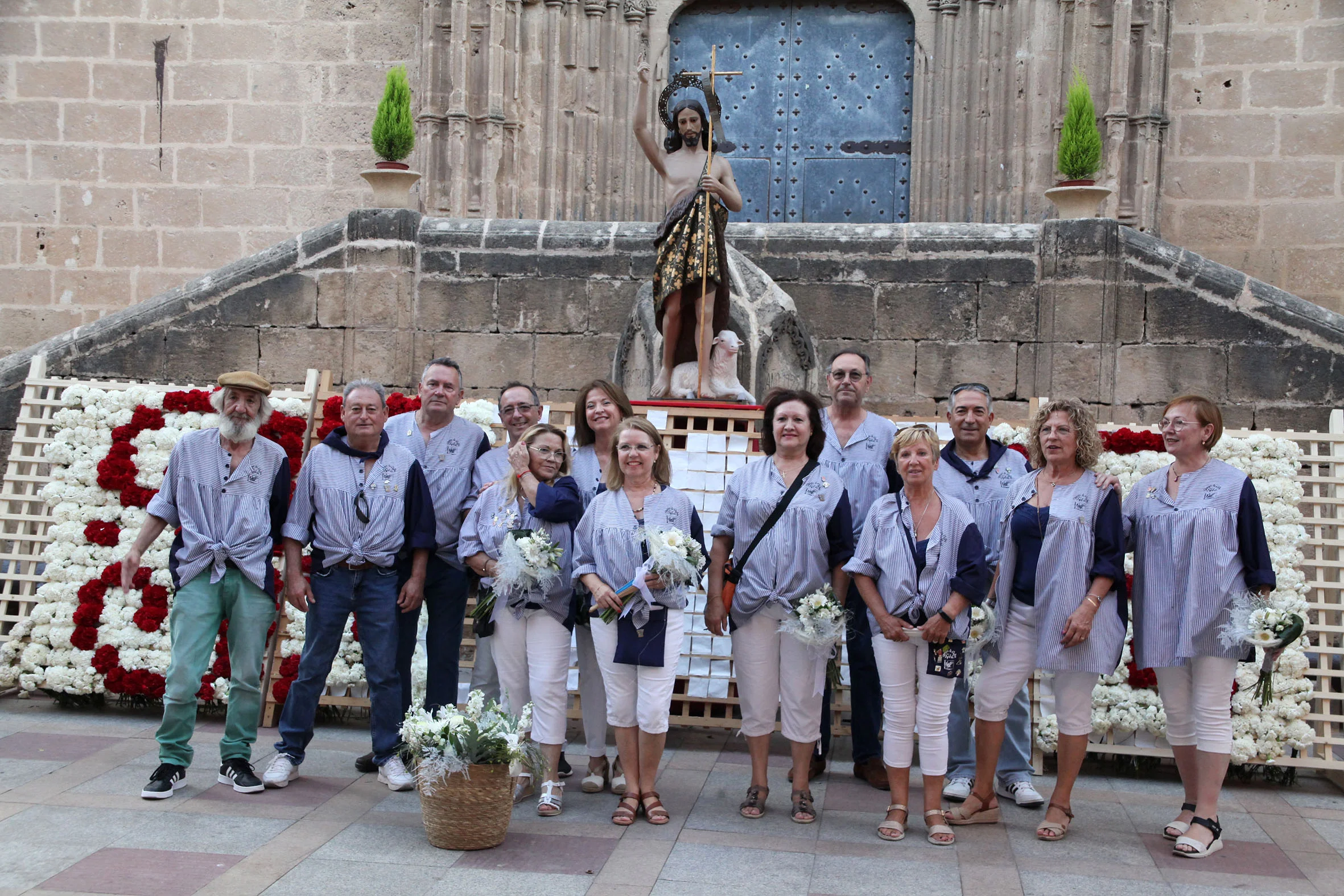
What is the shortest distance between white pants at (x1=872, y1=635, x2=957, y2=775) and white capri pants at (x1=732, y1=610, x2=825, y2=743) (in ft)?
0.95

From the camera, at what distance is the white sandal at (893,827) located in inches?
193

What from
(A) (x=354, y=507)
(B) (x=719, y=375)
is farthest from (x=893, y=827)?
(B) (x=719, y=375)

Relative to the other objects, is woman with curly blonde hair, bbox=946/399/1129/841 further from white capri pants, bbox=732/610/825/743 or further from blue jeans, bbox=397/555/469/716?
blue jeans, bbox=397/555/469/716

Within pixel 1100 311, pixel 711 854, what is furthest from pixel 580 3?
pixel 711 854

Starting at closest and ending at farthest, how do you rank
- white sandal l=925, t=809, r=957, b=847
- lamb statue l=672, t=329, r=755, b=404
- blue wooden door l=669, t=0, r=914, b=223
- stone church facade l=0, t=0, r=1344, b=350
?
white sandal l=925, t=809, r=957, b=847, lamb statue l=672, t=329, r=755, b=404, stone church facade l=0, t=0, r=1344, b=350, blue wooden door l=669, t=0, r=914, b=223

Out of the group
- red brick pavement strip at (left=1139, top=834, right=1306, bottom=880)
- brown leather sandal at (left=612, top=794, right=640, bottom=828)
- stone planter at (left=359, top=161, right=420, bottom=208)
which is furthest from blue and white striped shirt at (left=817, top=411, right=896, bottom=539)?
stone planter at (left=359, top=161, right=420, bottom=208)

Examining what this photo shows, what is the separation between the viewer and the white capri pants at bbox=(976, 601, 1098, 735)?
506 cm

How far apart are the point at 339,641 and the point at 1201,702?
3.36m

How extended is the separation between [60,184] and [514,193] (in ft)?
15.8

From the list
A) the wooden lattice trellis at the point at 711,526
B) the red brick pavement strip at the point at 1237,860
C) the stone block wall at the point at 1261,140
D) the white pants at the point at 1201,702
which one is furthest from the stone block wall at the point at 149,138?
the red brick pavement strip at the point at 1237,860

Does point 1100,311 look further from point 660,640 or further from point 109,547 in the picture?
point 109,547

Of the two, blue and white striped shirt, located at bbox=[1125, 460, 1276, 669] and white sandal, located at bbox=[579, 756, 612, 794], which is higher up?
blue and white striped shirt, located at bbox=[1125, 460, 1276, 669]

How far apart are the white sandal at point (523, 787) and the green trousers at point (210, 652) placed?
108cm

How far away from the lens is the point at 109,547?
6875mm
